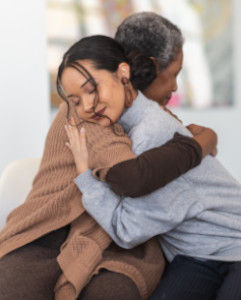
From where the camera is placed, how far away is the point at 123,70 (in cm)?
119

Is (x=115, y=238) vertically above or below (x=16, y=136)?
above

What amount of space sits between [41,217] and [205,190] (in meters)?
0.41

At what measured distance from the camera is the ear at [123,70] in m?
1.18

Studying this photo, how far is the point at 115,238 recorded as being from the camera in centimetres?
112

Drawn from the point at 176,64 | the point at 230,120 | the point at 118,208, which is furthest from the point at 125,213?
the point at 230,120

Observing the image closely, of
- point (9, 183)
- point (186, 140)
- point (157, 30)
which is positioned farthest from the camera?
point (9, 183)

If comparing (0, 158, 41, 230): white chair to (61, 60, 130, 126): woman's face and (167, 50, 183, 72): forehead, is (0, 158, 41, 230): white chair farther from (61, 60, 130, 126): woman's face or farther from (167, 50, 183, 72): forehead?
(167, 50, 183, 72): forehead

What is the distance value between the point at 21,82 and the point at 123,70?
4.42 ft

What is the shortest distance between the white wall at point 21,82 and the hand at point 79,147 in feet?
4.14

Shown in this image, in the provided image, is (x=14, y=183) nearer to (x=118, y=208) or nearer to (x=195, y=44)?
(x=118, y=208)

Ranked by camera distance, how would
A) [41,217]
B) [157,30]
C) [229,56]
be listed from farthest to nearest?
1. [229,56]
2. [157,30]
3. [41,217]

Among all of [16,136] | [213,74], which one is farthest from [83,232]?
[213,74]

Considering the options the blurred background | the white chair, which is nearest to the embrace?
the white chair

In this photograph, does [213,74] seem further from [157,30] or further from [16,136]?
[157,30]
